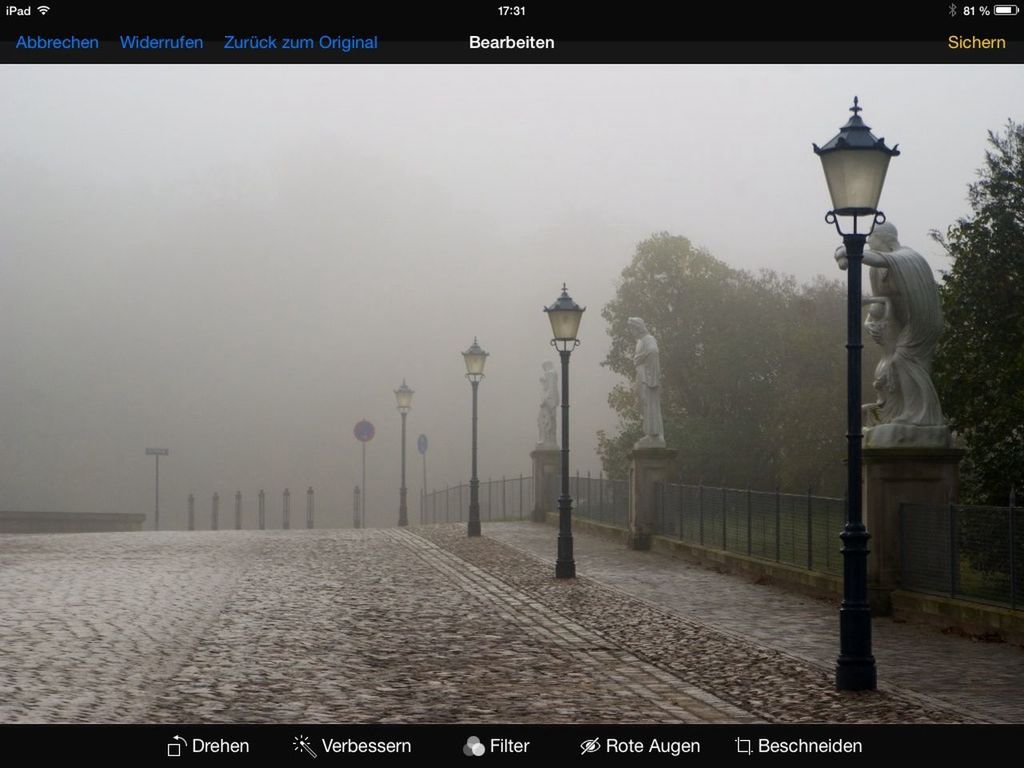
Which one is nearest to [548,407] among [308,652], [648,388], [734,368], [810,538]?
[648,388]

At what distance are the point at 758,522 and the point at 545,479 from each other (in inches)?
641

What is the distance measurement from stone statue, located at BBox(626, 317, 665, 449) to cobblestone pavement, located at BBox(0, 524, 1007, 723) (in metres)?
5.81

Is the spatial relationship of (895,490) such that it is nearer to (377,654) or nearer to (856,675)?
(856,675)

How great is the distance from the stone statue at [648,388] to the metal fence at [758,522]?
3.38 feet

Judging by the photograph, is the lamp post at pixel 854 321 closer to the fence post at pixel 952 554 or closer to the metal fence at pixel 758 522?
the fence post at pixel 952 554

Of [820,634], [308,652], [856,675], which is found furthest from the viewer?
[820,634]

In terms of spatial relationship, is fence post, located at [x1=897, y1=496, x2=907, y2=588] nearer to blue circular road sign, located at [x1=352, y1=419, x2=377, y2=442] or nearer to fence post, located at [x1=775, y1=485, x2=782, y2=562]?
fence post, located at [x1=775, y1=485, x2=782, y2=562]

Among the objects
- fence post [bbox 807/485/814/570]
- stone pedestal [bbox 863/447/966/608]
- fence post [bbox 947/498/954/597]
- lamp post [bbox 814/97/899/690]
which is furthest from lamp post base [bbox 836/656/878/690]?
fence post [bbox 807/485/814/570]

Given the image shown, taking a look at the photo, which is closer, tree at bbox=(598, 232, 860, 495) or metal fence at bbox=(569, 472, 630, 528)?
metal fence at bbox=(569, 472, 630, 528)

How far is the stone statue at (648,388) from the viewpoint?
27.3 m

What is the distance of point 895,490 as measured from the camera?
16.1 metres

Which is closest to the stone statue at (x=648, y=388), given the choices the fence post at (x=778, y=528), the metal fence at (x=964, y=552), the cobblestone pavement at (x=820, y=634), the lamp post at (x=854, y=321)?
the cobblestone pavement at (x=820, y=634)

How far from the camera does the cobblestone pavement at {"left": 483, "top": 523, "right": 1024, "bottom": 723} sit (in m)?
10.7
